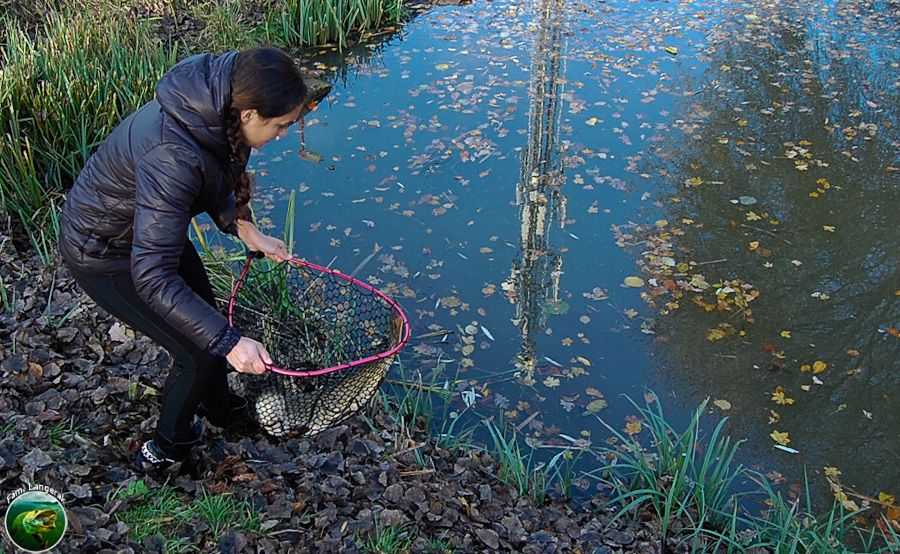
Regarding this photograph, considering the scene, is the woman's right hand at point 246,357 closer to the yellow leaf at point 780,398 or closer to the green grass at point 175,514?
the green grass at point 175,514

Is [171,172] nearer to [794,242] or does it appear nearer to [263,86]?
[263,86]

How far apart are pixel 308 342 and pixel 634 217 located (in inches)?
105

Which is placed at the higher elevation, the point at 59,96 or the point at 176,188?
the point at 176,188

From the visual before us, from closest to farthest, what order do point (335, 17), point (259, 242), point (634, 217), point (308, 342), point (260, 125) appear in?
1. point (260, 125)
2. point (259, 242)
3. point (308, 342)
4. point (634, 217)
5. point (335, 17)

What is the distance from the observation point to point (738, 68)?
23.2 ft

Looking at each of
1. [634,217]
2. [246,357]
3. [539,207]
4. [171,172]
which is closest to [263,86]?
[171,172]

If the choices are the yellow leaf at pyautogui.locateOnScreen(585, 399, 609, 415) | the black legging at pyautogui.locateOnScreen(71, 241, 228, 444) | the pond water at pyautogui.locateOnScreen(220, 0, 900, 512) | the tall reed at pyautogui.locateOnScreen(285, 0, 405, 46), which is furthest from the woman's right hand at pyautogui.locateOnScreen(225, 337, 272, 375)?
the tall reed at pyautogui.locateOnScreen(285, 0, 405, 46)

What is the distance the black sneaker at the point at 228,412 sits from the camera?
9.72 ft

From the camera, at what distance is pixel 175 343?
2.47 metres

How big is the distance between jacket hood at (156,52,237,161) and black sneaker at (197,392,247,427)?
124cm

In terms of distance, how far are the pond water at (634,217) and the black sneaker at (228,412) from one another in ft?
3.58

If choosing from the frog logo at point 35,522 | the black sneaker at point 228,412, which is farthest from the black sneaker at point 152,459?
the frog logo at point 35,522

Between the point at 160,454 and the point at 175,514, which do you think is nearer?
the point at 175,514

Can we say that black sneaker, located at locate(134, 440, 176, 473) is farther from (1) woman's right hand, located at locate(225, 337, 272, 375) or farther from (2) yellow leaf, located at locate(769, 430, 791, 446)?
(2) yellow leaf, located at locate(769, 430, 791, 446)
